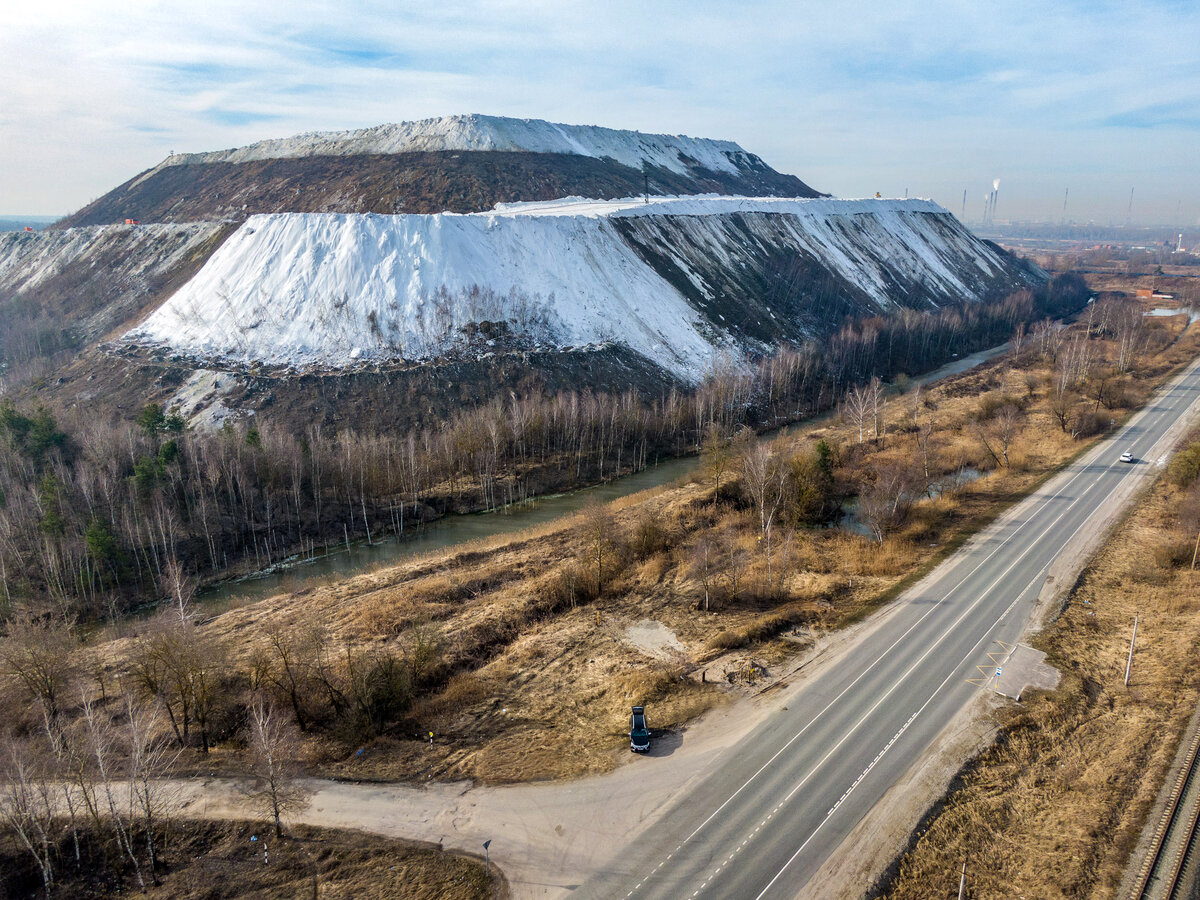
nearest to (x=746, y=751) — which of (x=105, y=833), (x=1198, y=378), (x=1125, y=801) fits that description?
(x=1125, y=801)

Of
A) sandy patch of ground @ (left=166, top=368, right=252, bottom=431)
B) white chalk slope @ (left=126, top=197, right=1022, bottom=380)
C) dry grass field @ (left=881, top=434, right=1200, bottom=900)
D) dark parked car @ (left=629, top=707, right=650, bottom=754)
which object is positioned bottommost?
dry grass field @ (left=881, top=434, right=1200, bottom=900)

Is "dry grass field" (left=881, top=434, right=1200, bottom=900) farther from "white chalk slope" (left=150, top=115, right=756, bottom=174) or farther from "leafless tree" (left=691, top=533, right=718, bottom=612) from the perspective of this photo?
"white chalk slope" (left=150, top=115, right=756, bottom=174)

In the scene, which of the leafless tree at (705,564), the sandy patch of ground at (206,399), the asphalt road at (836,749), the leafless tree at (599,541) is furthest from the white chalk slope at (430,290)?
the asphalt road at (836,749)

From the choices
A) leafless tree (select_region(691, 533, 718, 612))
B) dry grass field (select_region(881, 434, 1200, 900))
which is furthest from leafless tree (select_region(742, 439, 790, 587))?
dry grass field (select_region(881, 434, 1200, 900))

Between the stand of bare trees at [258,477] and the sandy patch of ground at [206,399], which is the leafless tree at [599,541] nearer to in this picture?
the stand of bare trees at [258,477]

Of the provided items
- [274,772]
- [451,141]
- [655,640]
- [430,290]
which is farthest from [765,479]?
[451,141]

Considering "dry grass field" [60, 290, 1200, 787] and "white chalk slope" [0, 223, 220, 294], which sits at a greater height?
"white chalk slope" [0, 223, 220, 294]

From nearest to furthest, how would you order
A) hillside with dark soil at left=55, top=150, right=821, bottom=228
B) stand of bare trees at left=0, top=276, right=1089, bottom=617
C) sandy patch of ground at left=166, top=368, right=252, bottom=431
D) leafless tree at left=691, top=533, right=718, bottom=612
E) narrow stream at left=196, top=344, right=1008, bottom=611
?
leafless tree at left=691, top=533, right=718, bottom=612 → stand of bare trees at left=0, top=276, right=1089, bottom=617 → narrow stream at left=196, top=344, right=1008, bottom=611 → sandy patch of ground at left=166, top=368, right=252, bottom=431 → hillside with dark soil at left=55, top=150, right=821, bottom=228

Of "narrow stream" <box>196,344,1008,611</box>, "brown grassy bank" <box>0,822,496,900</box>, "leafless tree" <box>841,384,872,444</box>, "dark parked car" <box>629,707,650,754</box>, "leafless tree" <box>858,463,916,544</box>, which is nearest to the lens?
"brown grassy bank" <box>0,822,496,900</box>
